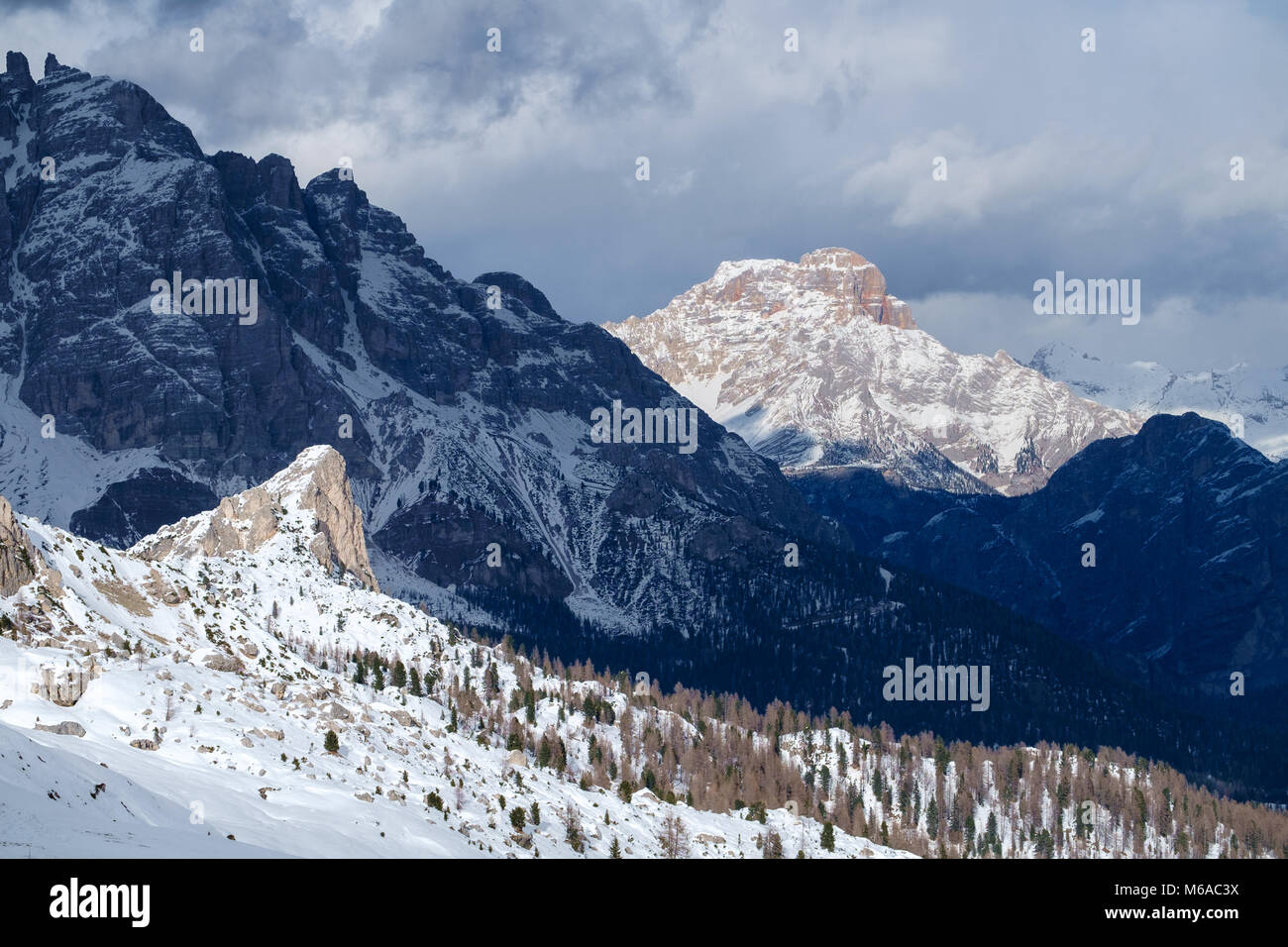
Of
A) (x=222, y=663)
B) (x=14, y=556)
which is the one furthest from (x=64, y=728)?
(x=222, y=663)

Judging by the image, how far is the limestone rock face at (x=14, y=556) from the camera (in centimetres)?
14850

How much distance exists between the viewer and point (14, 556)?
152 meters

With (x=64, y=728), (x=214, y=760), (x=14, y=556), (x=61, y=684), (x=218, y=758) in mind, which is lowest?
(x=214, y=760)

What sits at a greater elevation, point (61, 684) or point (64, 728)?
point (61, 684)

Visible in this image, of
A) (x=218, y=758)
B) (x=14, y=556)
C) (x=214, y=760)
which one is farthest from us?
(x=14, y=556)

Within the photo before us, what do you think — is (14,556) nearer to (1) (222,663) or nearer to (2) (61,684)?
(1) (222,663)

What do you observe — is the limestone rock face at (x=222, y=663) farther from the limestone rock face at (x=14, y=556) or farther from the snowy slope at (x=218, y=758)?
the limestone rock face at (x=14, y=556)

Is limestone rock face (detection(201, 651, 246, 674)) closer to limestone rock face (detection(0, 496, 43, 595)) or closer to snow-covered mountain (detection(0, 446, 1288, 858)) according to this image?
snow-covered mountain (detection(0, 446, 1288, 858))

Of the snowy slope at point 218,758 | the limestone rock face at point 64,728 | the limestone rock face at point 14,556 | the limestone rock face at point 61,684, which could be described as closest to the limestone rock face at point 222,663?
the snowy slope at point 218,758

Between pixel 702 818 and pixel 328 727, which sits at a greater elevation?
pixel 328 727
